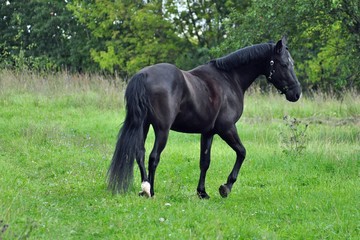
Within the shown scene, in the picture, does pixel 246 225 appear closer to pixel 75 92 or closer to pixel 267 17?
pixel 267 17

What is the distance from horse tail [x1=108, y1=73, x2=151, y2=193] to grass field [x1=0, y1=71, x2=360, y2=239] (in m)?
0.23

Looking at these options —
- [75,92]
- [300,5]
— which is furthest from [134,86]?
[75,92]

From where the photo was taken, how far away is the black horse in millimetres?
7312

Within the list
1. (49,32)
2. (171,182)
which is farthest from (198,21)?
(171,182)

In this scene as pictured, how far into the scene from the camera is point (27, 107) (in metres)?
17.7

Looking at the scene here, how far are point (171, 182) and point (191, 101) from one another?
2047 mm

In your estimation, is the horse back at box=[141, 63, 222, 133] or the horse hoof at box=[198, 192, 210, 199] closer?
the horse back at box=[141, 63, 222, 133]

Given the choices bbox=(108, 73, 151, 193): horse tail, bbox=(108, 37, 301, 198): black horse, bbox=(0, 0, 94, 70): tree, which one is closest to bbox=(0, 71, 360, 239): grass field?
bbox=(108, 73, 151, 193): horse tail

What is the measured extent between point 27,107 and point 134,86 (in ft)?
36.5

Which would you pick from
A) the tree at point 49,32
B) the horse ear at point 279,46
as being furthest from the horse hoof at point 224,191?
the tree at point 49,32

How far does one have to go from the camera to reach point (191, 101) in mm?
7746

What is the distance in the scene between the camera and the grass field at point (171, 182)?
20.2 ft

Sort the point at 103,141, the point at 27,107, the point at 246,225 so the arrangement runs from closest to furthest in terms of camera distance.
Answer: the point at 246,225
the point at 103,141
the point at 27,107

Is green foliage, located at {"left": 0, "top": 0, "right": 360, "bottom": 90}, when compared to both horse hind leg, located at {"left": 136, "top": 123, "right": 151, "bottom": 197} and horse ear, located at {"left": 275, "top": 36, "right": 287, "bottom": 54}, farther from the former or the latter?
horse hind leg, located at {"left": 136, "top": 123, "right": 151, "bottom": 197}
